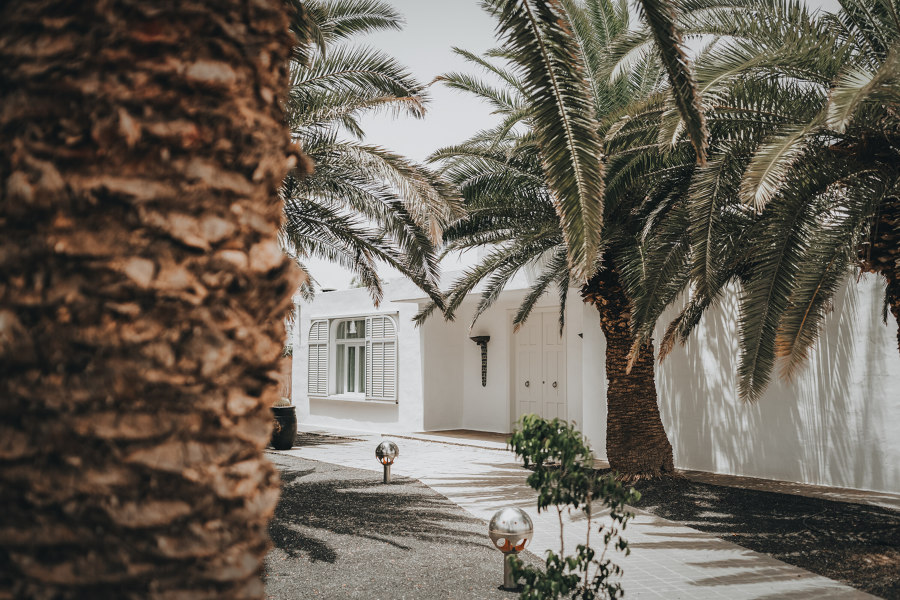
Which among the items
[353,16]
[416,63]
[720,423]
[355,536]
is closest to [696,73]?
[416,63]

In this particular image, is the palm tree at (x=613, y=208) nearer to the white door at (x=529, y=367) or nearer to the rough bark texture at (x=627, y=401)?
the rough bark texture at (x=627, y=401)

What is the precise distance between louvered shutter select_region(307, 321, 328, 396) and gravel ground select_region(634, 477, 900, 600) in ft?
42.4

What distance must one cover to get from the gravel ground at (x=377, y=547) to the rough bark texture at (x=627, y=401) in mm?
2793

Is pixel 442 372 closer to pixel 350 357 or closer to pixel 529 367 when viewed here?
pixel 529 367

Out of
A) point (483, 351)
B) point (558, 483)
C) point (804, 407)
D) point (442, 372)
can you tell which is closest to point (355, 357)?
point (442, 372)

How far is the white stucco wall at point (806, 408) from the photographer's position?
370 inches

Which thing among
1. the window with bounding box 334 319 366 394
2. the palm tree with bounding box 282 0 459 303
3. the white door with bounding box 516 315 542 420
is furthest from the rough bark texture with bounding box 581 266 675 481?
the window with bounding box 334 319 366 394

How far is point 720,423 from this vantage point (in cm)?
1109

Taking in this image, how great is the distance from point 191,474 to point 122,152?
2.33ft

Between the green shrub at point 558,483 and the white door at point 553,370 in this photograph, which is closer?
the green shrub at point 558,483

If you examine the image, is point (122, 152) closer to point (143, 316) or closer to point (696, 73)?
point (143, 316)

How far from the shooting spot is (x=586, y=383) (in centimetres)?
1288

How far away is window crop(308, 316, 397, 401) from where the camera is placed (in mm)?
18984

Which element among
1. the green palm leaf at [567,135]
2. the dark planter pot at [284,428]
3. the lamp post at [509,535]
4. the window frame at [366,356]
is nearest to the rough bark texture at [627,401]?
the lamp post at [509,535]
